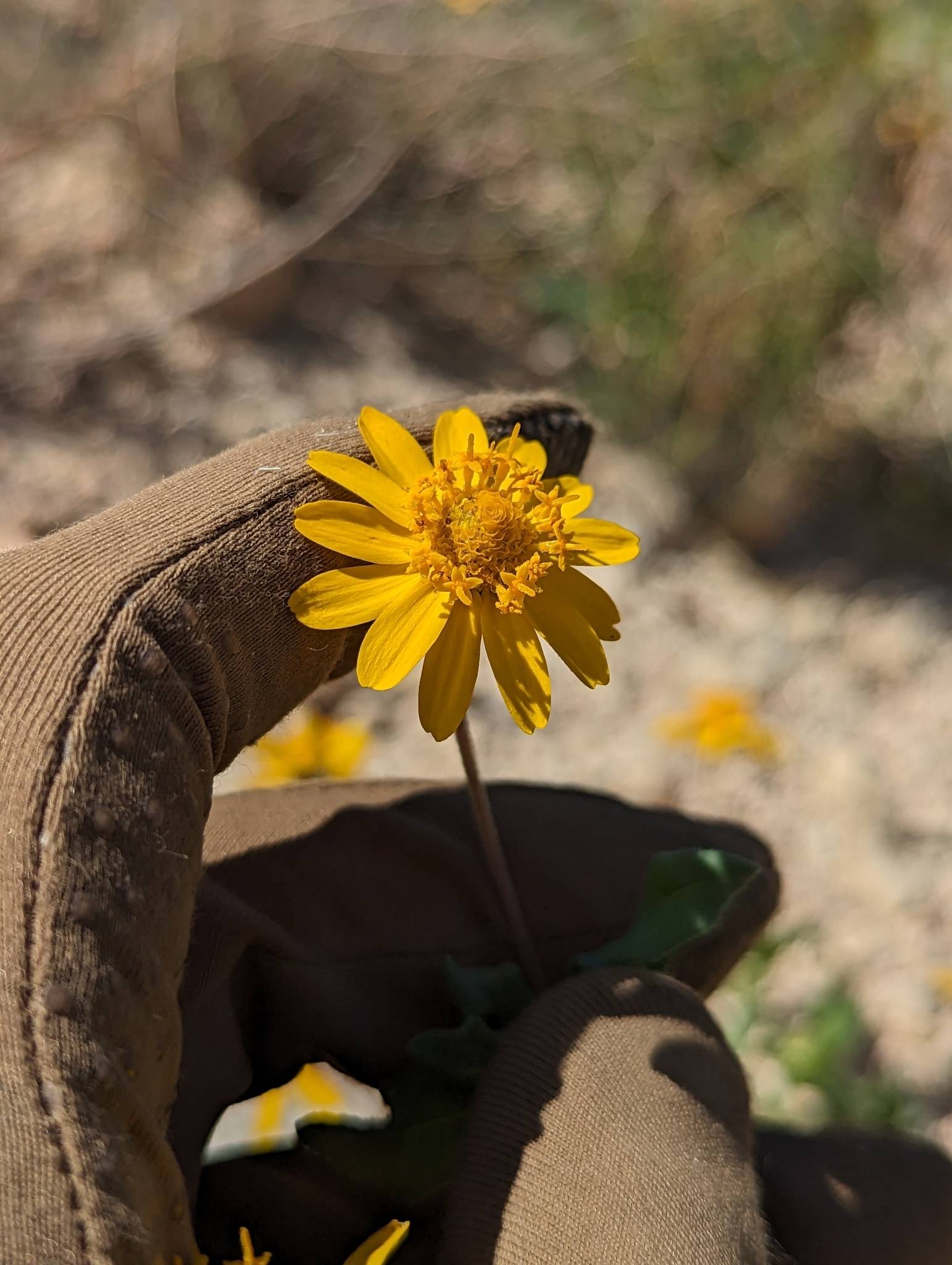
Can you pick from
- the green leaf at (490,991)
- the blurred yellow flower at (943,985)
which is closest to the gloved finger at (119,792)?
the green leaf at (490,991)

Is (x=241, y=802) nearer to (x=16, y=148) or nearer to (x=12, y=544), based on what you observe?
(x=12, y=544)

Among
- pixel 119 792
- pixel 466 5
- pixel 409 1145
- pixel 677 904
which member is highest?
pixel 466 5

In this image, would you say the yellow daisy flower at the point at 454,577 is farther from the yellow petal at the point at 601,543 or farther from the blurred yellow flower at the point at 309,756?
the blurred yellow flower at the point at 309,756

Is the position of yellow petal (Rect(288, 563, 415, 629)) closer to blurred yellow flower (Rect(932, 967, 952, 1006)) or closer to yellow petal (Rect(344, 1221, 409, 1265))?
yellow petal (Rect(344, 1221, 409, 1265))

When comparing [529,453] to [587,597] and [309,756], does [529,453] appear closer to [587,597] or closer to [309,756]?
[587,597]

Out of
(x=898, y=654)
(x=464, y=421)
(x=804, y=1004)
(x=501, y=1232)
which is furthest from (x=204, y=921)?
(x=898, y=654)

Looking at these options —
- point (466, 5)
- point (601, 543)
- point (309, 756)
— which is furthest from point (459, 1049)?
point (466, 5)

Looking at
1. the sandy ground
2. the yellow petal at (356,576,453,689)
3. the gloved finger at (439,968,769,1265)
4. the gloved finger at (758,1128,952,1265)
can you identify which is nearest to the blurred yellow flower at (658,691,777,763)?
the sandy ground
